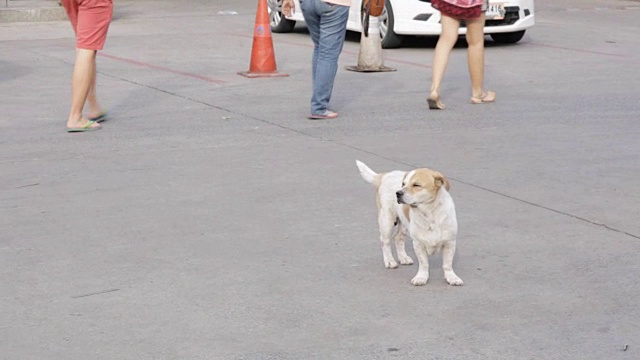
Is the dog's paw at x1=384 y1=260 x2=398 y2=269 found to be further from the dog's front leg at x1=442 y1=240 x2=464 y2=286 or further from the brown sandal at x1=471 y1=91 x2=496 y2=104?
the brown sandal at x1=471 y1=91 x2=496 y2=104

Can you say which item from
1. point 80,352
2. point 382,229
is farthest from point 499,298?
point 80,352

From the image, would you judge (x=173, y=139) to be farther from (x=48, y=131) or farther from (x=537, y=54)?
(x=537, y=54)

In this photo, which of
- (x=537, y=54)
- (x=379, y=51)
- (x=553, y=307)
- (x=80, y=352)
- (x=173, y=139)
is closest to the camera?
(x=80, y=352)

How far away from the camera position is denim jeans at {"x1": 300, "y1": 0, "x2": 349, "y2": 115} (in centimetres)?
912

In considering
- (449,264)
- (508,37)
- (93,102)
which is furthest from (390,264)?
(508,37)

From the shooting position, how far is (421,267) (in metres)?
5.15

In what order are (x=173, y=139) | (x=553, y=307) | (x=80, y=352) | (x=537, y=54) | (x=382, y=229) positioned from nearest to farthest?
(x=80, y=352)
(x=553, y=307)
(x=382, y=229)
(x=173, y=139)
(x=537, y=54)

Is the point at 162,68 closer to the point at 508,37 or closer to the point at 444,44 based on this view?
the point at 444,44

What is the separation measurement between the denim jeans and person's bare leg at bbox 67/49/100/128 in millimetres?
1701

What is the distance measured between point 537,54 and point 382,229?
8690mm

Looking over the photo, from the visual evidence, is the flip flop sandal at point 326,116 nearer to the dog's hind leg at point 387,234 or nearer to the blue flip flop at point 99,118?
the blue flip flop at point 99,118

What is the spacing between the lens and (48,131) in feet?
29.3

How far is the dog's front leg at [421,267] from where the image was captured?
511 cm

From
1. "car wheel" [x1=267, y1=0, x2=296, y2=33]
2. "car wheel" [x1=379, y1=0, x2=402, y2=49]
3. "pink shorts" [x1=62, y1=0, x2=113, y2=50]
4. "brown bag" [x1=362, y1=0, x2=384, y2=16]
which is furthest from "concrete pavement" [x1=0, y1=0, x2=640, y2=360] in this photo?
"car wheel" [x1=267, y1=0, x2=296, y2=33]
